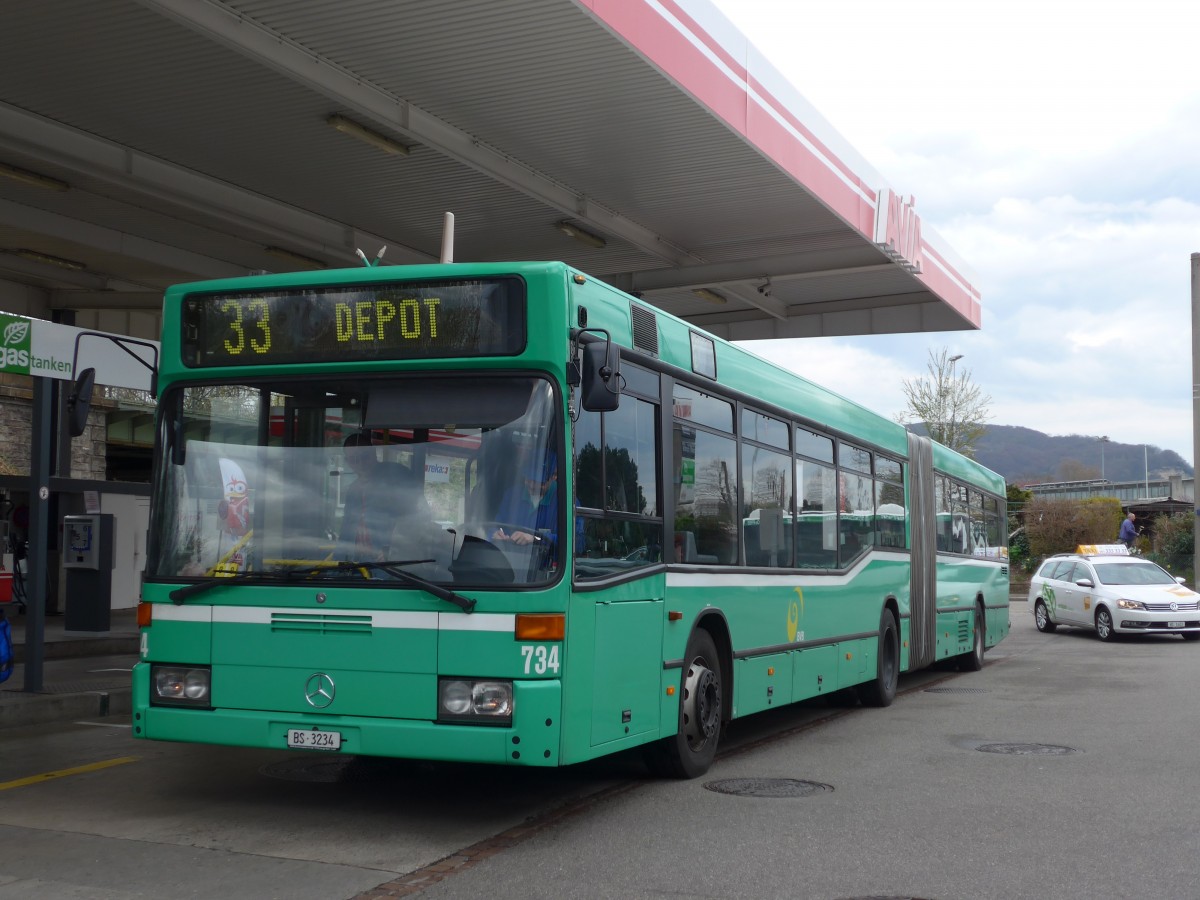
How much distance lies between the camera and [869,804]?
800 cm

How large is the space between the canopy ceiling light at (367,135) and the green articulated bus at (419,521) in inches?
260

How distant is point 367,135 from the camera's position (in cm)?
1426

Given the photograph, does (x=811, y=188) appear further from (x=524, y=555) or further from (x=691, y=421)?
(x=524, y=555)

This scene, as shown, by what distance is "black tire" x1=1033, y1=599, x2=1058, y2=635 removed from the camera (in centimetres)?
2658

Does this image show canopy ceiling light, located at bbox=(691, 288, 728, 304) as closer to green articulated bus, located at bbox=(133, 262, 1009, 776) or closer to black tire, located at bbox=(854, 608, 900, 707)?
black tire, located at bbox=(854, 608, 900, 707)

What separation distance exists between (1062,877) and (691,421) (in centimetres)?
379

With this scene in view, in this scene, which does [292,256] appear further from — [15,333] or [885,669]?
[885,669]

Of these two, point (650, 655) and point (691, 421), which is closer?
point (650, 655)

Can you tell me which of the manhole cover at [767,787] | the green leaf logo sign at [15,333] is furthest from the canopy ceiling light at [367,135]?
the manhole cover at [767,787]

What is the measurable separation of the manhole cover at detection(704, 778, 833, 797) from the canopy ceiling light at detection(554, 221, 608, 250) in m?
10.6

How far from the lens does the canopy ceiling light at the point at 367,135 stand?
45.7 ft

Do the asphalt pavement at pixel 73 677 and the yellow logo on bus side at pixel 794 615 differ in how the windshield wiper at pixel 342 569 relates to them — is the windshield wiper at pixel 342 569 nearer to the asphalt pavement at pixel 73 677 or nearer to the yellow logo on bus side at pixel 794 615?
the asphalt pavement at pixel 73 677

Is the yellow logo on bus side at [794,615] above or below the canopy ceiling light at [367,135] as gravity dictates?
below

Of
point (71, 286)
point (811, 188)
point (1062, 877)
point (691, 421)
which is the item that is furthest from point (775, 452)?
point (71, 286)
